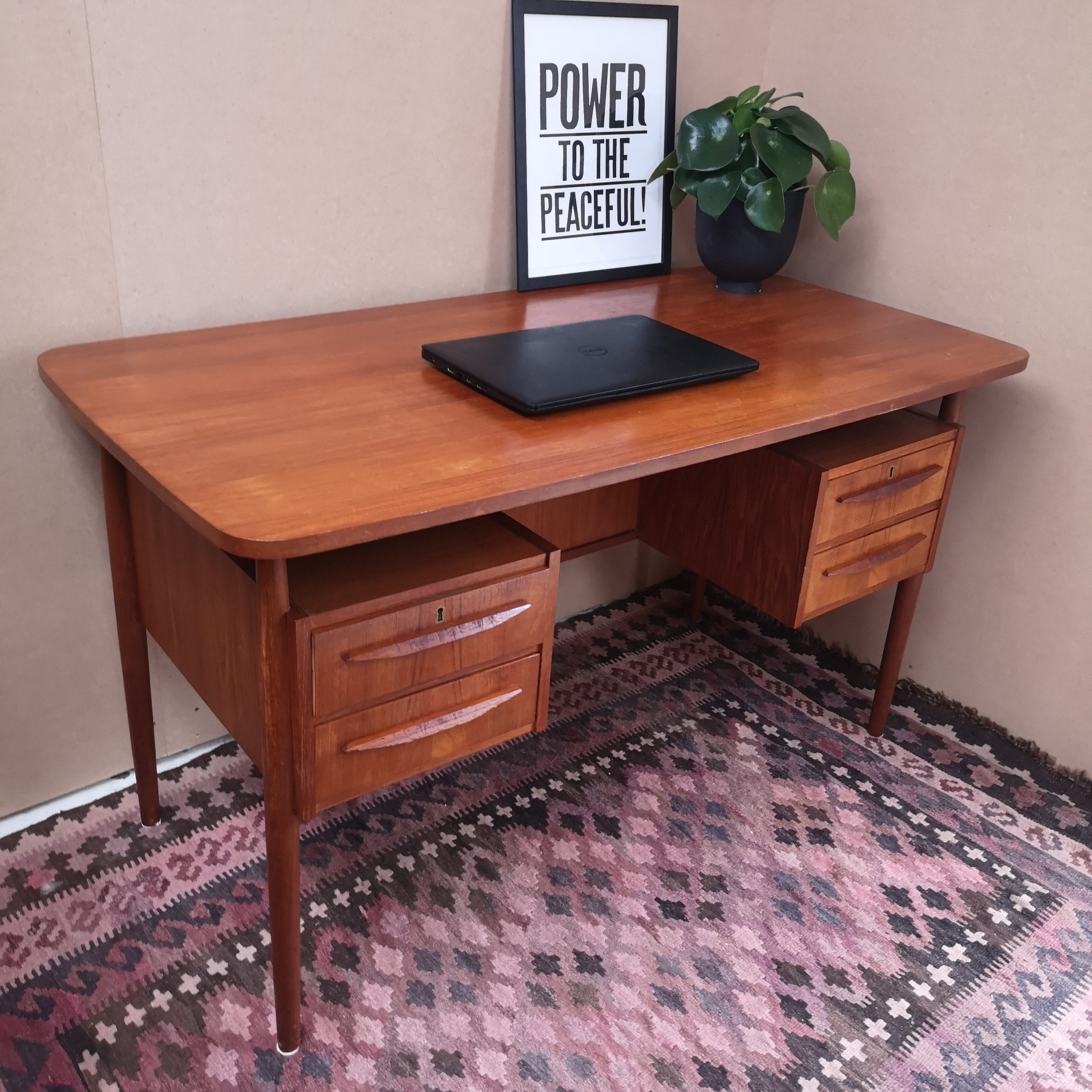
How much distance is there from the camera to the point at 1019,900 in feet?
5.38

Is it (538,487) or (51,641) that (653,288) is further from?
(51,641)

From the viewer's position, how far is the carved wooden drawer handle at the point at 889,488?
1.62 m

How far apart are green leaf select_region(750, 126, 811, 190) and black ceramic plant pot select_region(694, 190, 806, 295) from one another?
0.08 meters

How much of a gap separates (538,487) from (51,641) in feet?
2.91

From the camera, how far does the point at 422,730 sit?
4.03 feet

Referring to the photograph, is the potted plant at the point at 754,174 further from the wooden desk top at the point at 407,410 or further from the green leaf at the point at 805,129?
the wooden desk top at the point at 407,410

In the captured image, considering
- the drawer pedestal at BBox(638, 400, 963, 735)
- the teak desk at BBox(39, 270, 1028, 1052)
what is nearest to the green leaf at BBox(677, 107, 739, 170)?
the teak desk at BBox(39, 270, 1028, 1052)

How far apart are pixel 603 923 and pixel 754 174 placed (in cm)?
123

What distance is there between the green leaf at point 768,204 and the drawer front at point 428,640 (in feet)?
2.75

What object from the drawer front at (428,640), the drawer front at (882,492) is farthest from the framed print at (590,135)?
the drawer front at (428,640)

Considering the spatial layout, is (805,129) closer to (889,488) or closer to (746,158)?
(746,158)

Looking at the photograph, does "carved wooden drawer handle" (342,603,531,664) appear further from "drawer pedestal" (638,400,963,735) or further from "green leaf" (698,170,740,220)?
"green leaf" (698,170,740,220)

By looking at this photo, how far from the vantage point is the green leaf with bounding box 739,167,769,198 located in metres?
1.78

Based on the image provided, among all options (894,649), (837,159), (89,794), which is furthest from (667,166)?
(89,794)
